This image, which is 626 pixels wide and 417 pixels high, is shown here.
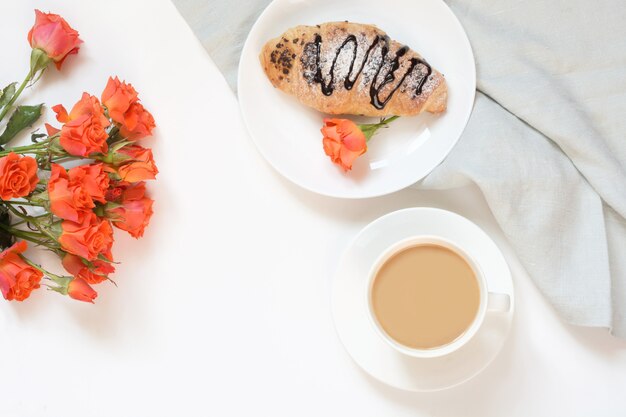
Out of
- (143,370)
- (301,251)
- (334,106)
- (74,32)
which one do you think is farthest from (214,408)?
(74,32)

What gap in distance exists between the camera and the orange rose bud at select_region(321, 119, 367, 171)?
1189 millimetres

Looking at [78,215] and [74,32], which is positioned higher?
[74,32]

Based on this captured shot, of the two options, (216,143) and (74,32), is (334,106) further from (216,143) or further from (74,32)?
(74,32)

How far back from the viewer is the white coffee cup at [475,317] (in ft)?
3.71

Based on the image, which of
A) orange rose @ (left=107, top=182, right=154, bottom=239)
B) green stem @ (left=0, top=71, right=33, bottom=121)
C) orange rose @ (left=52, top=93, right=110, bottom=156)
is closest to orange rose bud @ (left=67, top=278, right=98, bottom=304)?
orange rose @ (left=107, top=182, right=154, bottom=239)

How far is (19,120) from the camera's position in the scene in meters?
1.28

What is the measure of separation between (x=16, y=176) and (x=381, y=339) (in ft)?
2.07

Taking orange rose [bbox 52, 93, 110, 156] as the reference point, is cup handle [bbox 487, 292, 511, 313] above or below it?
below

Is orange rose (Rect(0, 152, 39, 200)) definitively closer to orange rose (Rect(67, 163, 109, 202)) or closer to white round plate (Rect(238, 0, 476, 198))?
orange rose (Rect(67, 163, 109, 202))

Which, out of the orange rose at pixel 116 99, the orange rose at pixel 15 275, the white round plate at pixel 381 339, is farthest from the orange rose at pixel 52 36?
the white round plate at pixel 381 339

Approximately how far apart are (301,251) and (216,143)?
0.81ft

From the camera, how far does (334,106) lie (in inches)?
48.5

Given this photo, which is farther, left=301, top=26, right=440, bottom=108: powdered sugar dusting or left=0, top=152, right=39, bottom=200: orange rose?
left=301, top=26, right=440, bottom=108: powdered sugar dusting

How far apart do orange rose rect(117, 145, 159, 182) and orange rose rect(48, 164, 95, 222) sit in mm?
87
